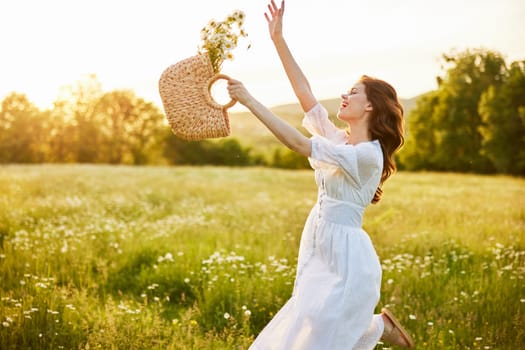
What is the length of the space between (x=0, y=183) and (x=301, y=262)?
1210 cm

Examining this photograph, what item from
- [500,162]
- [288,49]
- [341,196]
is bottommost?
[500,162]

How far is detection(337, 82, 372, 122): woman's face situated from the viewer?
353cm

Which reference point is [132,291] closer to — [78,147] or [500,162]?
[500,162]

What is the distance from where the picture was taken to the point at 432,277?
6.04 metres

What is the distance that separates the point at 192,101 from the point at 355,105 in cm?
100

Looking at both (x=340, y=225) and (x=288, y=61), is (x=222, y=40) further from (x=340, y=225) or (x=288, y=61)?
(x=340, y=225)

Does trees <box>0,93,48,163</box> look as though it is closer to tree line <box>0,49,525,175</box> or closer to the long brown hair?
tree line <box>0,49,525,175</box>

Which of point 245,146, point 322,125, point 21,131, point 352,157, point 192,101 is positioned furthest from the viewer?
point 245,146

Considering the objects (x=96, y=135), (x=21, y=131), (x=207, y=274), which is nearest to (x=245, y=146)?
(x=96, y=135)

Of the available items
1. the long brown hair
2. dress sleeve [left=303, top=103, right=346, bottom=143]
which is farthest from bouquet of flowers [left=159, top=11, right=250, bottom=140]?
the long brown hair

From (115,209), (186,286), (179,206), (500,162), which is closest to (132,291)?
(186,286)

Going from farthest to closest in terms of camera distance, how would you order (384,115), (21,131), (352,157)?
(21,131), (384,115), (352,157)

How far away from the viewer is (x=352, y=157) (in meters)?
3.22

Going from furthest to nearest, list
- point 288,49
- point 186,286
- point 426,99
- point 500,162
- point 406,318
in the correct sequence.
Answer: point 426,99
point 500,162
point 186,286
point 406,318
point 288,49
